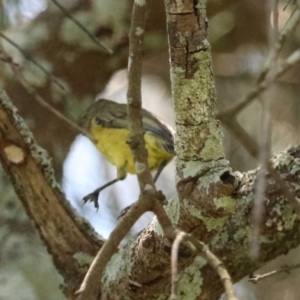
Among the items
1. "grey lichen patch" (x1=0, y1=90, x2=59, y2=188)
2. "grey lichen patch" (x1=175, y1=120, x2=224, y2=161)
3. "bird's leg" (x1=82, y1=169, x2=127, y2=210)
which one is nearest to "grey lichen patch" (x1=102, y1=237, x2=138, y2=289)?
"grey lichen patch" (x1=0, y1=90, x2=59, y2=188)

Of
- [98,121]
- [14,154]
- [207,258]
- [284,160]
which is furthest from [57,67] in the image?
[207,258]

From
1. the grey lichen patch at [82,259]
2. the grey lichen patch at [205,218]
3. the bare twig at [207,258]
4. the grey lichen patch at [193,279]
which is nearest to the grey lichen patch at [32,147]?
the grey lichen patch at [82,259]

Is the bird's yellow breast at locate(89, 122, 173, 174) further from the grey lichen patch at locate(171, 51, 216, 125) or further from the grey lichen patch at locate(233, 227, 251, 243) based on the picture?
the grey lichen patch at locate(171, 51, 216, 125)

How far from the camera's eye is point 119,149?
1991 millimetres

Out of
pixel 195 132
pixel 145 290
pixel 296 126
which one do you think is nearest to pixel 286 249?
pixel 145 290

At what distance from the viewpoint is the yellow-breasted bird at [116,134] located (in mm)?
1919

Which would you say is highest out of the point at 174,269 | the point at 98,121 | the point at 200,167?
the point at 98,121

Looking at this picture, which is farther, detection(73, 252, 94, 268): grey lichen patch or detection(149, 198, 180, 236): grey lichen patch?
detection(73, 252, 94, 268): grey lichen patch

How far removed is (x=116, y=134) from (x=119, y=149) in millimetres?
49

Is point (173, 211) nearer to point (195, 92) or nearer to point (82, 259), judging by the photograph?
point (195, 92)

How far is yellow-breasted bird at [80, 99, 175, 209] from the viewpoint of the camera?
1.92 metres

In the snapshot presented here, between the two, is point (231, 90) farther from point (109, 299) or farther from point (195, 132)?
point (195, 132)

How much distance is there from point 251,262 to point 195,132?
412mm

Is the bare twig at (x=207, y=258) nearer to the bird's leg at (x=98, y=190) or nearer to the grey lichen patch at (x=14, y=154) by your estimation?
the grey lichen patch at (x=14, y=154)
